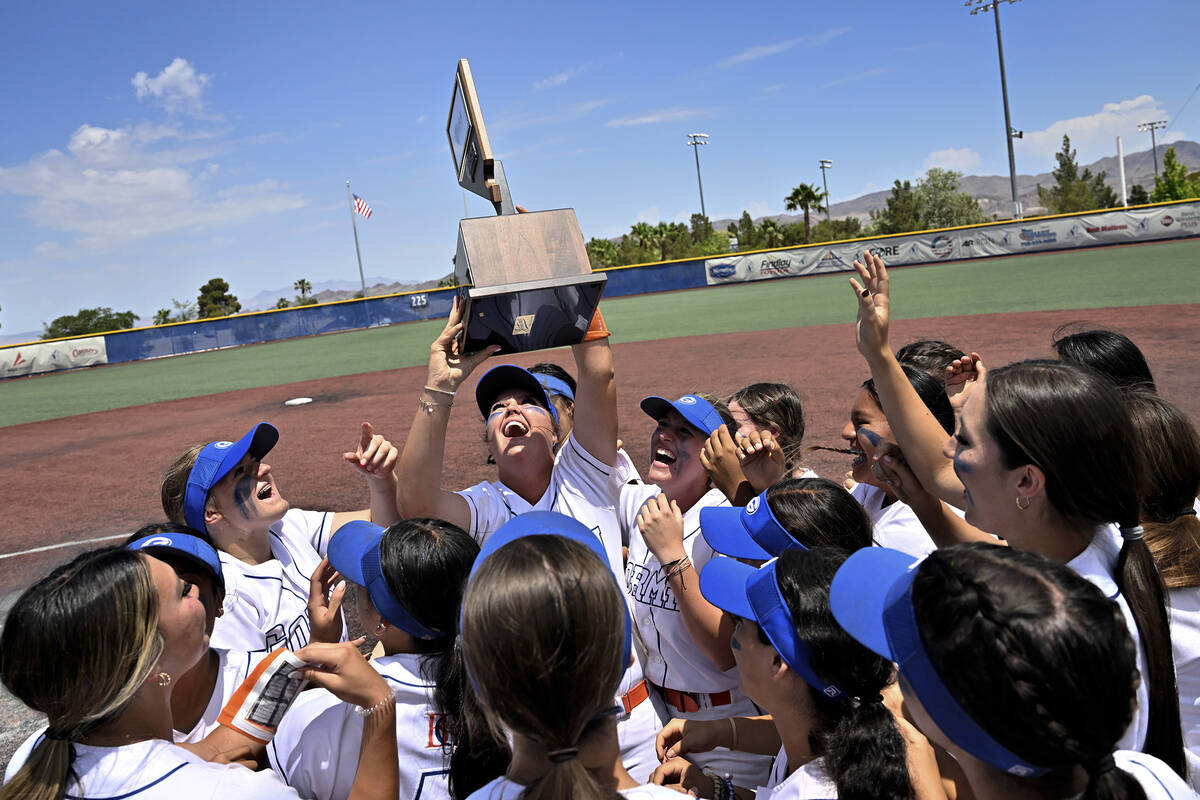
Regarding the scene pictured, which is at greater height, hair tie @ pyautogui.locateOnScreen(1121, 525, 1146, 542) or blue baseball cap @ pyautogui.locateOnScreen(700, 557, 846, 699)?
hair tie @ pyautogui.locateOnScreen(1121, 525, 1146, 542)

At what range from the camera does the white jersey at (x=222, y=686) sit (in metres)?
2.38

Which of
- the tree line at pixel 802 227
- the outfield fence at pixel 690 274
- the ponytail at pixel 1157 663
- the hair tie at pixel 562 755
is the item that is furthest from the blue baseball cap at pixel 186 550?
the tree line at pixel 802 227

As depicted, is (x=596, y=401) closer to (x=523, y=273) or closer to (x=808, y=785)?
(x=523, y=273)

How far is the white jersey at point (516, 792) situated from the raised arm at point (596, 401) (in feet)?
5.24

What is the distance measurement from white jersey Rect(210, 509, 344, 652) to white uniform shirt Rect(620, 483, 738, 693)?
127 centimetres

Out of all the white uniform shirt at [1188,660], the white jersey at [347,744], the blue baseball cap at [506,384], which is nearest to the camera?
the white uniform shirt at [1188,660]

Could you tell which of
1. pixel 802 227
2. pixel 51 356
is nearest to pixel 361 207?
pixel 51 356

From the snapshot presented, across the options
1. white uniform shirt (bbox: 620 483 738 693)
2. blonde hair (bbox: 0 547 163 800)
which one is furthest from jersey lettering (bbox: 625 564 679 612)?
blonde hair (bbox: 0 547 163 800)

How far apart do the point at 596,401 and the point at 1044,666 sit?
2051 mm

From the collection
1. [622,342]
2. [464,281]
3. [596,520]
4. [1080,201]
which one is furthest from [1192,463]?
[1080,201]

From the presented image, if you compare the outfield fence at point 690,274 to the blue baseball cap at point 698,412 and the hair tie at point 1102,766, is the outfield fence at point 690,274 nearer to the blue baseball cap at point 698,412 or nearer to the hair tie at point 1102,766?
the blue baseball cap at point 698,412

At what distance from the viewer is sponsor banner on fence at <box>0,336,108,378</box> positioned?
96.4ft

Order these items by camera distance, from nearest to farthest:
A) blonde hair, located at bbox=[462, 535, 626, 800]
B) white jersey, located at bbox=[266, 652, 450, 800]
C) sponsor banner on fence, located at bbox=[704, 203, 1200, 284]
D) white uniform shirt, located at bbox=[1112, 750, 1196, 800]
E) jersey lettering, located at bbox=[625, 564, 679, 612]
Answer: white uniform shirt, located at bbox=[1112, 750, 1196, 800], blonde hair, located at bbox=[462, 535, 626, 800], white jersey, located at bbox=[266, 652, 450, 800], jersey lettering, located at bbox=[625, 564, 679, 612], sponsor banner on fence, located at bbox=[704, 203, 1200, 284]

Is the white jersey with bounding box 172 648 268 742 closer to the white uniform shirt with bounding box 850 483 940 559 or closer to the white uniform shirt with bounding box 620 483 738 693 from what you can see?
the white uniform shirt with bounding box 620 483 738 693
